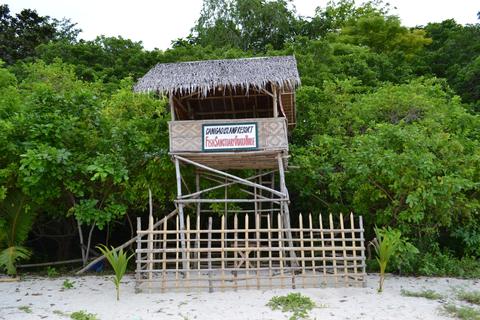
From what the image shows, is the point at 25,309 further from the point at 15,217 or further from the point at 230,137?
the point at 230,137

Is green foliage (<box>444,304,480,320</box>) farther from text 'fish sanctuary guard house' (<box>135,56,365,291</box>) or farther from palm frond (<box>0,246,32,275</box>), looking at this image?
palm frond (<box>0,246,32,275</box>)

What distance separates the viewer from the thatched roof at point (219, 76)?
869 centimetres

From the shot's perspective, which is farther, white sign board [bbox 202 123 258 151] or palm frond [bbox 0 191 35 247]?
palm frond [bbox 0 191 35 247]

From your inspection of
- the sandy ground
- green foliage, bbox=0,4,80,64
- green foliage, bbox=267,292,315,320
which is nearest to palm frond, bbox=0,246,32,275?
the sandy ground

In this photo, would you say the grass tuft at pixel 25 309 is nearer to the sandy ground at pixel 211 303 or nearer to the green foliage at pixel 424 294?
the sandy ground at pixel 211 303

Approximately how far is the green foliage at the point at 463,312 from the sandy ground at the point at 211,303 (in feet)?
0.46

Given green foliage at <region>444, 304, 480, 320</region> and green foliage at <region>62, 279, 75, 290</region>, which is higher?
green foliage at <region>62, 279, 75, 290</region>

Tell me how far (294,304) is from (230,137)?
350 centimetres

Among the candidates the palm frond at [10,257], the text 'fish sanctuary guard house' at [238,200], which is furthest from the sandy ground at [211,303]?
the palm frond at [10,257]

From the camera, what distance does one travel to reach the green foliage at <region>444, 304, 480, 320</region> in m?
5.85

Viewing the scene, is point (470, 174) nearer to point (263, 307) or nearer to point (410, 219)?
point (410, 219)

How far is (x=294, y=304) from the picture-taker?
6.44 meters

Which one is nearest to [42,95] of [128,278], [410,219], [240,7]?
[128,278]

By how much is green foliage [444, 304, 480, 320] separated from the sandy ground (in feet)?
0.46
